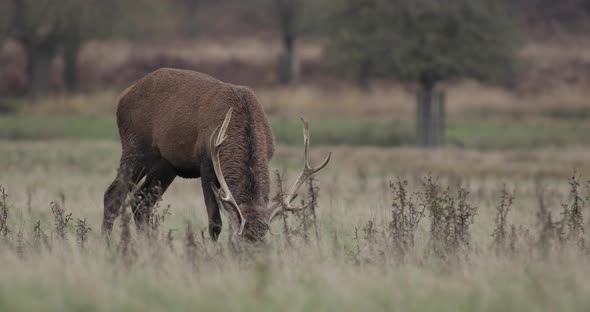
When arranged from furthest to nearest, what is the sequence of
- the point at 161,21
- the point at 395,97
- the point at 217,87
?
the point at 161,21, the point at 395,97, the point at 217,87

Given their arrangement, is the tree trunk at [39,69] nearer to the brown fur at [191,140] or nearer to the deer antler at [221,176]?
the brown fur at [191,140]

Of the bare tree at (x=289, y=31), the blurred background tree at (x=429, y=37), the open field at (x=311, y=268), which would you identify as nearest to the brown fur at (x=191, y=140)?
the open field at (x=311, y=268)

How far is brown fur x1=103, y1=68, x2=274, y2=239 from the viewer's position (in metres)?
10.2

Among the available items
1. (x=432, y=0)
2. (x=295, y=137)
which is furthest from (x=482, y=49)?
(x=295, y=137)

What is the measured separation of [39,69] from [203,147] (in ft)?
108

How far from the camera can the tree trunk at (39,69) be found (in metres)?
41.8

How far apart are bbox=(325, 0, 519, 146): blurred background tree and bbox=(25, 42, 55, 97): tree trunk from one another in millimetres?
16648

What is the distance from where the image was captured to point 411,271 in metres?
8.04

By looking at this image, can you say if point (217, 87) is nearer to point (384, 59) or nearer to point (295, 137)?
point (384, 59)

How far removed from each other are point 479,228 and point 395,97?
3039 cm

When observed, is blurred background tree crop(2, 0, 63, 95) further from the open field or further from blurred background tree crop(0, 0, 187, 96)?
the open field

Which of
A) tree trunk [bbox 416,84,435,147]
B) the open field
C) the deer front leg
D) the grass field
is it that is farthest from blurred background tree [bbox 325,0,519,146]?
the deer front leg

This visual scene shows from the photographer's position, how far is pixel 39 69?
139 ft

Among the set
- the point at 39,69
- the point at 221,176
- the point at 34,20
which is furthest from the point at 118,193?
the point at 39,69
